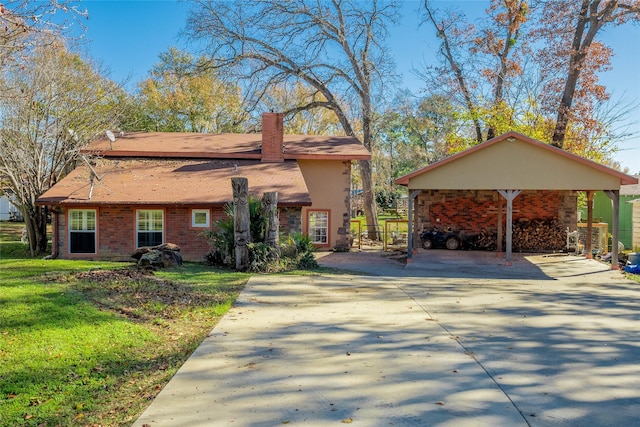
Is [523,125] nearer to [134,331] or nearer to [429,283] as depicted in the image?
[429,283]

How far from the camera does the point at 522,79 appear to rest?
Result: 1076 inches

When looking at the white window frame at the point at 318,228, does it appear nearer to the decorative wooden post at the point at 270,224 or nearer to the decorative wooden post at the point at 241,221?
the decorative wooden post at the point at 270,224

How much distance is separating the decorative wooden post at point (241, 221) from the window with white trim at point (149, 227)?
5.14 metres

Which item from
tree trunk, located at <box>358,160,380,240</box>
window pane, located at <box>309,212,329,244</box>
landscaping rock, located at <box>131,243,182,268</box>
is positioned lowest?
landscaping rock, located at <box>131,243,182,268</box>

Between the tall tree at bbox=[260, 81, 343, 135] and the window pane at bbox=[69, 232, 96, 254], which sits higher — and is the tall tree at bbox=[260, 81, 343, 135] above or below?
above

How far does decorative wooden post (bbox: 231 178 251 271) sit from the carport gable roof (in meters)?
5.12

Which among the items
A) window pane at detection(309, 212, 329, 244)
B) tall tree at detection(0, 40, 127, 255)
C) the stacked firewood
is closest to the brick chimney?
window pane at detection(309, 212, 329, 244)

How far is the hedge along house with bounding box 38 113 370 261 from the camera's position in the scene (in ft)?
55.6

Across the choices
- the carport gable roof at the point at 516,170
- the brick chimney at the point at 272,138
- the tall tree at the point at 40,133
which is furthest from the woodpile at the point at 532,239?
the tall tree at the point at 40,133

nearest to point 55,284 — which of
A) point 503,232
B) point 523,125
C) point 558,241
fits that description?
point 503,232

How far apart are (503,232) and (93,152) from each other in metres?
16.0

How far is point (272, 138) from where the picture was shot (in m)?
21.3

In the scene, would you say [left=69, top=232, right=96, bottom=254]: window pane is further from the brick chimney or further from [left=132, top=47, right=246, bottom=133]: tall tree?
[left=132, top=47, right=246, bottom=133]: tall tree

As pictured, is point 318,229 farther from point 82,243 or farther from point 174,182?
point 82,243
